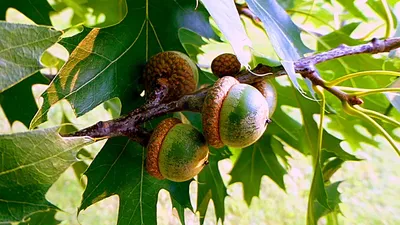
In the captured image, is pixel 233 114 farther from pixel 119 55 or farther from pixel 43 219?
pixel 43 219

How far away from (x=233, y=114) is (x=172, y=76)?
0.10 meters

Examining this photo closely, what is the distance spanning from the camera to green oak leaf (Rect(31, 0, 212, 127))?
0.56 m

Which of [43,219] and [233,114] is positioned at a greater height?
[233,114]

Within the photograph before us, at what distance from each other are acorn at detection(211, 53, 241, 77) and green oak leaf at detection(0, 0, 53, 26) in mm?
273

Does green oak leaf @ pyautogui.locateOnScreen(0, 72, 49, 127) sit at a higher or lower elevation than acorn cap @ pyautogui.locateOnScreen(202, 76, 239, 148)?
lower

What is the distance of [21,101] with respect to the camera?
0.77 meters

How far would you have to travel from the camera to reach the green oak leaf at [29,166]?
415 mm

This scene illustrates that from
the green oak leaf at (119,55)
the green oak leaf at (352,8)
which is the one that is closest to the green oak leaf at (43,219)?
the green oak leaf at (119,55)

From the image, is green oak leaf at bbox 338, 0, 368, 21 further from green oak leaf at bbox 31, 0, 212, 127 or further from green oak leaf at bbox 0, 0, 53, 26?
green oak leaf at bbox 0, 0, 53, 26

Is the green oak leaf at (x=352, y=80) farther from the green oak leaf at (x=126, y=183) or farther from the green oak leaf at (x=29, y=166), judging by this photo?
the green oak leaf at (x=29, y=166)

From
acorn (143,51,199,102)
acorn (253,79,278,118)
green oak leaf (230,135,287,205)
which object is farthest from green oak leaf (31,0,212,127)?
green oak leaf (230,135,287,205)

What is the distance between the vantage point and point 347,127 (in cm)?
92

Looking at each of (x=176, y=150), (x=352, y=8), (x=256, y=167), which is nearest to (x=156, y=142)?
(x=176, y=150)

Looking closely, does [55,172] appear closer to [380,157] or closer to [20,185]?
[20,185]
